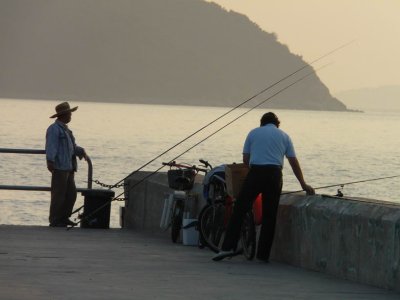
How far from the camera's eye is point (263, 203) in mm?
13031

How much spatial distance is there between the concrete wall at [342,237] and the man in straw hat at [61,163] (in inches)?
209

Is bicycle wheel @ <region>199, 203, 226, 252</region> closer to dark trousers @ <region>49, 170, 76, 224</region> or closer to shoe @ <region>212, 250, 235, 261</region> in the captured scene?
shoe @ <region>212, 250, 235, 261</region>

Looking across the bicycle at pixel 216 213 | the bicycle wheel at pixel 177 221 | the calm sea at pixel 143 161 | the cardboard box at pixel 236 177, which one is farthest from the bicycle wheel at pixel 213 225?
the calm sea at pixel 143 161

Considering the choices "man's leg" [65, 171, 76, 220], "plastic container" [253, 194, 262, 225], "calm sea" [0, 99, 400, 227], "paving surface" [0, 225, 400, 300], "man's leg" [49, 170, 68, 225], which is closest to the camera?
"paving surface" [0, 225, 400, 300]

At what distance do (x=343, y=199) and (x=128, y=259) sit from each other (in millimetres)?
2196

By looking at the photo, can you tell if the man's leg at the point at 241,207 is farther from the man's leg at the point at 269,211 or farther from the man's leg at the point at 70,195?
the man's leg at the point at 70,195

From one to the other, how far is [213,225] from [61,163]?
191 inches

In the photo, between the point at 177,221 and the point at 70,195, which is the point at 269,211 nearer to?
the point at 177,221

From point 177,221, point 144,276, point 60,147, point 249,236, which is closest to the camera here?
point 144,276

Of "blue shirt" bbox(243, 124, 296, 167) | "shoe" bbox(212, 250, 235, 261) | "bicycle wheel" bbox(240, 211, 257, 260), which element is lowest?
"shoe" bbox(212, 250, 235, 261)

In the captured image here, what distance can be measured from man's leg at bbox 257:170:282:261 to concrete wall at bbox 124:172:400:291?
0.24 meters

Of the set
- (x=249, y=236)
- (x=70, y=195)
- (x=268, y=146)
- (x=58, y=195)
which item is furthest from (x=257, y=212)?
(x=70, y=195)

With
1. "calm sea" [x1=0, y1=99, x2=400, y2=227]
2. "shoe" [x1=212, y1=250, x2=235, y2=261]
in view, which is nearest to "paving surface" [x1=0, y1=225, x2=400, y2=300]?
"shoe" [x1=212, y1=250, x2=235, y2=261]

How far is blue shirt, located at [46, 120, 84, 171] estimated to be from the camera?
60.3 feet
